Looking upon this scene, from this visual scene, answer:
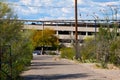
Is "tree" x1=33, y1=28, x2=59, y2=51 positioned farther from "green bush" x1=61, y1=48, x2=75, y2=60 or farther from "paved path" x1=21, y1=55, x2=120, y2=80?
"paved path" x1=21, y1=55, x2=120, y2=80

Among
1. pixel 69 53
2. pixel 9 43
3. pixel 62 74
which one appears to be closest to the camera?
pixel 9 43

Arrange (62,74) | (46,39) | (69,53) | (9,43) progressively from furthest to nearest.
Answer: (46,39)
(69,53)
(62,74)
(9,43)

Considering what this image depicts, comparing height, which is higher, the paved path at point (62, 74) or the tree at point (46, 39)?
the paved path at point (62, 74)

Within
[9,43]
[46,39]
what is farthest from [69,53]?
[46,39]

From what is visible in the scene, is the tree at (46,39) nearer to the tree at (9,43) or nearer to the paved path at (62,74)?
the paved path at (62,74)

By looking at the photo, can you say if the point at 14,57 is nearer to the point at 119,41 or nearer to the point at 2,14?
the point at 2,14

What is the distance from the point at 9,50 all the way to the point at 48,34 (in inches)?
3851

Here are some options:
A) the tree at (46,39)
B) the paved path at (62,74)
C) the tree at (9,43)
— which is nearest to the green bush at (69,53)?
the paved path at (62,74)

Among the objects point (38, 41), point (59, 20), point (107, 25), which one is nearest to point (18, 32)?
point (107, 25)

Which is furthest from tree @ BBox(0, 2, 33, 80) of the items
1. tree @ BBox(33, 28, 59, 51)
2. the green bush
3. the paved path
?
tree @ BBox(33, 28, 59, 51)

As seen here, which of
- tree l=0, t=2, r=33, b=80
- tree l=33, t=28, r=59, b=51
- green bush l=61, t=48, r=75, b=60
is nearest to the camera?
tree l=0, t=2, r=33, b=80

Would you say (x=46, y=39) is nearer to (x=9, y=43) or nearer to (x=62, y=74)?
(x=62, y=74)

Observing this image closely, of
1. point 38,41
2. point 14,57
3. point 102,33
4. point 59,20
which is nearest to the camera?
point 14,57

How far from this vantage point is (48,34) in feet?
400
